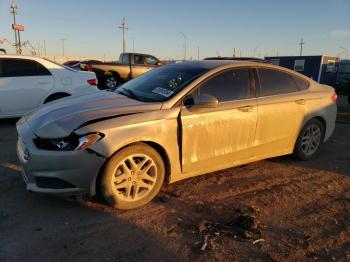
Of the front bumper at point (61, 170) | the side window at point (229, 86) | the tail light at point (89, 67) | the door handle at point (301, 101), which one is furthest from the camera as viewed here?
the tail light at point (89, 67)

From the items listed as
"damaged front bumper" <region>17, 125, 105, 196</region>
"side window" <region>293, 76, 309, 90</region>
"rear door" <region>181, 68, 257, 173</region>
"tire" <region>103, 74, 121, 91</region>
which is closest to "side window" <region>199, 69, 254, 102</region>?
"rear door" <region>181, 68, 257, 173</region>

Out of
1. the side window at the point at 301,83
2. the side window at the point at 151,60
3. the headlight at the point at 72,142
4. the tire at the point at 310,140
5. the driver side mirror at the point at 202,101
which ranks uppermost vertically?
the side window at the point at 301,83

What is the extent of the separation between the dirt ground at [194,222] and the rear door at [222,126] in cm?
Result: 38

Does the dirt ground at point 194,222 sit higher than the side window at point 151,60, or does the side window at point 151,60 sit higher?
the side window at point 151,60

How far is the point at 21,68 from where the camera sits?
7.60m

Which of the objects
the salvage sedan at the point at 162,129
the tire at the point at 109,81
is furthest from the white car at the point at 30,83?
the tire at the point at 109,81

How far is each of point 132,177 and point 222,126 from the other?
50.3 inches

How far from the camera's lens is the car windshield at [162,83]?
4.05m

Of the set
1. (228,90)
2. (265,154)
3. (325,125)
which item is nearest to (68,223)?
(228,90)

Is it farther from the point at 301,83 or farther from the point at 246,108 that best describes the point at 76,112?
the point at 301,83

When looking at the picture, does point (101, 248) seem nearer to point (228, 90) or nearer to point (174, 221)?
point (174, 221)

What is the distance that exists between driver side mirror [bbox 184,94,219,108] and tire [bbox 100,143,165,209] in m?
0.70

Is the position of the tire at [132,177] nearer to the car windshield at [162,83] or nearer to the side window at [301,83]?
the car windshield at [162,83]

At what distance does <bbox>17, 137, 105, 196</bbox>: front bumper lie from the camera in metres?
3.29
